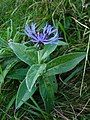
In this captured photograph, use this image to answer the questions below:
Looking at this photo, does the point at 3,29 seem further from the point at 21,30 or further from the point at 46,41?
the point at 46,41

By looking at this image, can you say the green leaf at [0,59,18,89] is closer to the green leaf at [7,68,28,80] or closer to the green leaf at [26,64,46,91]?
the green leaf at [7,68,28,80]

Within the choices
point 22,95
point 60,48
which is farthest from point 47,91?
point 60,48

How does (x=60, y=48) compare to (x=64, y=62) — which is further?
(x=60, y=48)

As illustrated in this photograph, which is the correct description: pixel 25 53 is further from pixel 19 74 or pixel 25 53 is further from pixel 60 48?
pixel 60 48

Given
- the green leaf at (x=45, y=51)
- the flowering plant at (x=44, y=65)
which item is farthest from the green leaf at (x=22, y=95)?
the green leaf at (x=45, y=51)

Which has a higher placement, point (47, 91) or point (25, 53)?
point (25, 53)

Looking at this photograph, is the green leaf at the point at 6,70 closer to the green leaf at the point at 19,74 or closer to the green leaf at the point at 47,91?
the green leaf at the point at 19,74
